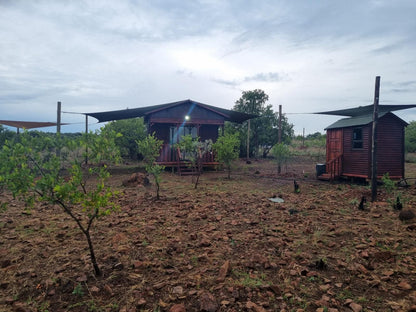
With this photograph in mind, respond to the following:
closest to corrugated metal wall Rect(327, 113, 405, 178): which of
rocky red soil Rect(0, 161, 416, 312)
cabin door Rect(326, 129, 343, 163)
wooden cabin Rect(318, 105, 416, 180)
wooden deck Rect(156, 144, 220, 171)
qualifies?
wooden cabin Rect(318, 105, 416, 180)

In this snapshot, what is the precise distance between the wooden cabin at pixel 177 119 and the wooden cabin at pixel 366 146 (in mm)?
6460

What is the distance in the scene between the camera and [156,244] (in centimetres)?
435

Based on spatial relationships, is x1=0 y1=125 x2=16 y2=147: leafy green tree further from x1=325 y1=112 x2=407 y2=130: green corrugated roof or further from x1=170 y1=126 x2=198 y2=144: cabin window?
x1=325 y1=112 x2=407 y2=130: green corrugated roof

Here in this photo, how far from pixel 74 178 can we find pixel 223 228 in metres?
3.30

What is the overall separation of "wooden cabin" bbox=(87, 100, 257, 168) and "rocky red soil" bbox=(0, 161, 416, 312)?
9.02m

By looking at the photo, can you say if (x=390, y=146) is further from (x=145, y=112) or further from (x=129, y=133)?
(x=129, y=133)

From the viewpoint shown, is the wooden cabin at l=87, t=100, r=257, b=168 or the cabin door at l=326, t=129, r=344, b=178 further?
the wooden cabin at l=87, t=100, r=257, b=168

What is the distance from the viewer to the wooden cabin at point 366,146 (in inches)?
429

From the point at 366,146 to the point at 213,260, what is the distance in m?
10.3

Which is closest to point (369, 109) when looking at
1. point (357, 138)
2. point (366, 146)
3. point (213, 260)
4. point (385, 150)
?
point (366, 146)

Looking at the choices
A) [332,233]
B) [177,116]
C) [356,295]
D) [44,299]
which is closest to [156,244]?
[44,299]

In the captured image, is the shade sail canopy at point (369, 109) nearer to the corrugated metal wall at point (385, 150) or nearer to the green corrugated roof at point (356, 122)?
the green corrugated roof at point (356, 122)

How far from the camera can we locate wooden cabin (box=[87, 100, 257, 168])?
49.0 ft

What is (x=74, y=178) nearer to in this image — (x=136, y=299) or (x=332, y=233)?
(x=136, y=299)
